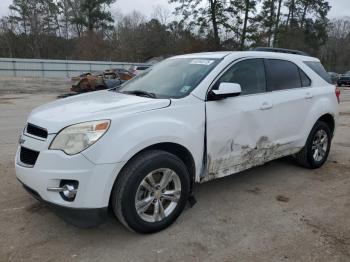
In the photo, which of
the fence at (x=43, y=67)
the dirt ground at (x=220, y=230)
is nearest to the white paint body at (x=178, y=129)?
the dirt ground at (x=220, y=230)

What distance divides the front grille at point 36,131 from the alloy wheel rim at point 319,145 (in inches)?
154

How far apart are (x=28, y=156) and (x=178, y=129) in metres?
1.42

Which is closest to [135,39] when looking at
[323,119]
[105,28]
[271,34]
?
[105,28]

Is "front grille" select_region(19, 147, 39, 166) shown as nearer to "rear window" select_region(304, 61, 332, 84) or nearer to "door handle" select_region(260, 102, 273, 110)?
"door handle" select_region(260, 102, 273, 110)

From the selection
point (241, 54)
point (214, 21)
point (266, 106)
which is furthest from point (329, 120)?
point (214, 21)

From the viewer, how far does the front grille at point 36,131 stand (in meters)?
3.38

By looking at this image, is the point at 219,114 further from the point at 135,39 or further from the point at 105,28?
the point at 105,28

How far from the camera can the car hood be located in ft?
10.9

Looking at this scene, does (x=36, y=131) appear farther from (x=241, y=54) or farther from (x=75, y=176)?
(x=241, y=54)

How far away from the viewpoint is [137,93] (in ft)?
14.0

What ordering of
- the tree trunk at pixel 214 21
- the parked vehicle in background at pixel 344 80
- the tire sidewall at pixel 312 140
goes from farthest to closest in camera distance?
the tree trunk at pixel 214 21, the parked vehicle in background at pixel 344 80, the tire sidewall at pixel 312 140

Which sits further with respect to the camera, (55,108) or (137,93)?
(137,93)

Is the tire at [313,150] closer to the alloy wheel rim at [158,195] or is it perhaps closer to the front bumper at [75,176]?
the alloy wheel rim at [158,195]

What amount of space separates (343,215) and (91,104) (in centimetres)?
295
